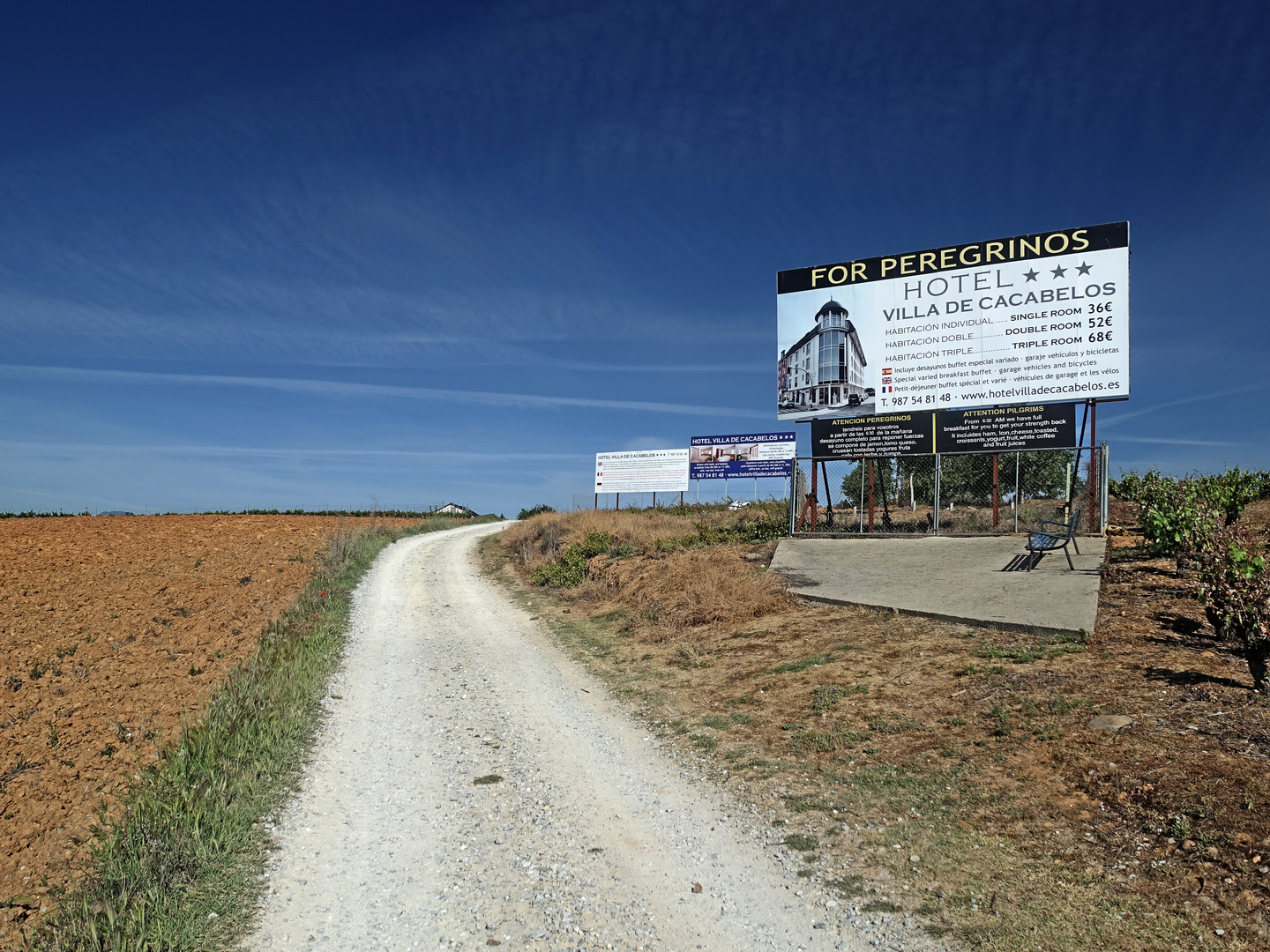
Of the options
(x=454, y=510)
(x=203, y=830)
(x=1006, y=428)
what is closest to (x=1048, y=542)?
(x=1006, y=428)

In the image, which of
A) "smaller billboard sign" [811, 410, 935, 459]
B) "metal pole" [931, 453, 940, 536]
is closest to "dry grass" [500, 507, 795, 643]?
"smaller billboard sign" [811, 410, 935, 459]

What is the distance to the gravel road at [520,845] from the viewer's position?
4.62 meters

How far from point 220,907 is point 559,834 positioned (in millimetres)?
2363

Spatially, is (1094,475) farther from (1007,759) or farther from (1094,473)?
(1007,759)

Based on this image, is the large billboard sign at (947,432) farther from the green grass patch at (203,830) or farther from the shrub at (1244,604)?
the green grass patch at (203,830)

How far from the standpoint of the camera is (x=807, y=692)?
9.22m

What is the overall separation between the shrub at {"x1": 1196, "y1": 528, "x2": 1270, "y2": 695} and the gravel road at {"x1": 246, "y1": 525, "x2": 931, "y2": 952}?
16.2 ft

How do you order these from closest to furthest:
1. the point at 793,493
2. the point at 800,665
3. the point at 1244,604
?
the point at 1244,604, the point at 800,665, the point at 793,493

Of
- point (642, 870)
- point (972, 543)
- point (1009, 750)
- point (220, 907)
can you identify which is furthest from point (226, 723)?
point (972, 543)

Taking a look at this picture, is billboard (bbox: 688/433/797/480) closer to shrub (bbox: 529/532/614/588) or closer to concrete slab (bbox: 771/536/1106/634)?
shrub (bbox: 529/532/614/588)

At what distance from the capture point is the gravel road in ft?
15.2

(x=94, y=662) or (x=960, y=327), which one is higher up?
(x=960, y=327)

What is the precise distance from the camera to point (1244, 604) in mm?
7266

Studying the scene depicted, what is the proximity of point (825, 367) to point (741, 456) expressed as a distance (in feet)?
50.9
